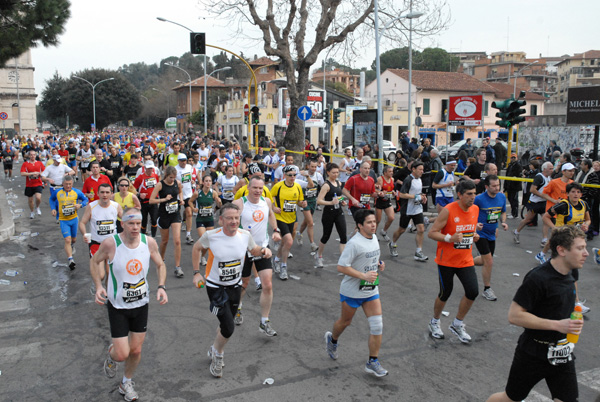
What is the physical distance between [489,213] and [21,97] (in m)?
73.3

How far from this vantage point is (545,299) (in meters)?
3.78

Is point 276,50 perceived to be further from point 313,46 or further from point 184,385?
point 184,385

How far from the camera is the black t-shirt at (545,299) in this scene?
3.74 m

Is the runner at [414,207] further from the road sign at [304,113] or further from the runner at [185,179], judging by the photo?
the road sign at [304,113]

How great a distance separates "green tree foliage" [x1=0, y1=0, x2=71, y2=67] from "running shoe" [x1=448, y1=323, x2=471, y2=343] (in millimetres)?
12547

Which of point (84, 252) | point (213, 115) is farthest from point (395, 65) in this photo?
point (84, 252)

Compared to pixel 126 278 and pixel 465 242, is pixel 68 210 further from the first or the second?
pixel 465 242

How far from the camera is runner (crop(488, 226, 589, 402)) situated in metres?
3.72

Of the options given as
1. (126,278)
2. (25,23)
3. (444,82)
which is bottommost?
(126,278)

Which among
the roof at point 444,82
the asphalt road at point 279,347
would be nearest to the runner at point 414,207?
the asphalt road at point 279,347

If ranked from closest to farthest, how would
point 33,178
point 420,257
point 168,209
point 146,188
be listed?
1. point 168,209
2. point 420,257
3. point 146,188
4. point 33,178

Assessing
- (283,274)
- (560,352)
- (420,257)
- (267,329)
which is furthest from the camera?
(420,257)

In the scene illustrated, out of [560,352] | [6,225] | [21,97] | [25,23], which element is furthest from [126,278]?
[21,97]

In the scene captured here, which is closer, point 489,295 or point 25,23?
point 489,295
